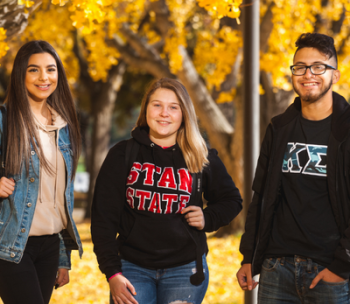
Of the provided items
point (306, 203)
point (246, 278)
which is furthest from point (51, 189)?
point (306, 203)

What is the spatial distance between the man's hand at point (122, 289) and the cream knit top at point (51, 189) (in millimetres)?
493

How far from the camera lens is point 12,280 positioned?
7.75ft

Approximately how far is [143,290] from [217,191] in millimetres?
711

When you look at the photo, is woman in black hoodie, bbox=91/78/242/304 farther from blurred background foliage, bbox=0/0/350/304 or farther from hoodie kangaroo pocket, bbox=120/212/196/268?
blurred background foliage, bbox=0/0/350/304

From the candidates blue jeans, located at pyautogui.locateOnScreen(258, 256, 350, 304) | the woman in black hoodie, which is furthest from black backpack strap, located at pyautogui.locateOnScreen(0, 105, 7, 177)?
blue jeans, located at pyautogui.locateOnScreen(258, 256, 350, 304)

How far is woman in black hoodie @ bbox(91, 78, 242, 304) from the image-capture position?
2393mm

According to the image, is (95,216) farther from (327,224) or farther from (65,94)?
Result: (327,224)

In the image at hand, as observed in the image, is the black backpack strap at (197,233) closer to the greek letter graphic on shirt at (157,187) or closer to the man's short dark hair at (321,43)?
the greek letter graphic on shirt at (157,187)

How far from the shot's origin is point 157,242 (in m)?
2.41

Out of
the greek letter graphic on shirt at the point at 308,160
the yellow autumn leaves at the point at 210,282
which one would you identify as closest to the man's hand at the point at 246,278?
the greek letter graphic on shirt at the point at 308,160

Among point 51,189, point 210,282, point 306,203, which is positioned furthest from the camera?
point 210,282

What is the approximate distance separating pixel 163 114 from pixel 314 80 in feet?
2.75

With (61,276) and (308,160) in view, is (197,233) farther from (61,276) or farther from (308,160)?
(61,276)

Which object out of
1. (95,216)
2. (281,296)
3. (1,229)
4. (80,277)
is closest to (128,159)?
(95,216)
